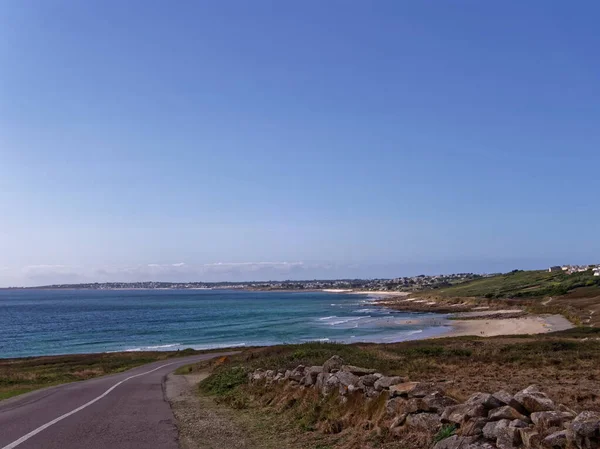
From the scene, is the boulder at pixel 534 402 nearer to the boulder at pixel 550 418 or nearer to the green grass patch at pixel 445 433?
the boulder at pixel 550 418

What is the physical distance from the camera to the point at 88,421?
13461mm

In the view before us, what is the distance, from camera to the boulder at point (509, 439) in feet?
22.3

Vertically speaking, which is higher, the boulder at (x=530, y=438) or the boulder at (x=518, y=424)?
the boulder at (x=518, y=424)

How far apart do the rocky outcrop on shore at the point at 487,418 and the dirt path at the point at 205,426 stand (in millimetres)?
2747

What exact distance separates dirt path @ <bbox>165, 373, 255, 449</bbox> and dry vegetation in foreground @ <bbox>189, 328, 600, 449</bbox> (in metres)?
0.39

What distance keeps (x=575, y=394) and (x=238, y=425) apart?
7.79 metres

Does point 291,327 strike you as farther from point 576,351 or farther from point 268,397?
Result: point 268,397

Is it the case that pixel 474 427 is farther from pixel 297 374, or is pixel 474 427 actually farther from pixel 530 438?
pixel 297 374

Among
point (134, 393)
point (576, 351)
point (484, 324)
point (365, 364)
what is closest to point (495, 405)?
point (365, 364)

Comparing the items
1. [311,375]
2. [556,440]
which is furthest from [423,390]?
[311,375]

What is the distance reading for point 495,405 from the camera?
7.86m

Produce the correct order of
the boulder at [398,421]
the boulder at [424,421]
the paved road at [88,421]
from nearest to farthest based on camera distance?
1. the boulder at [424,421]
2. the boulder at [398,421]
3. the paved road at [88,421]

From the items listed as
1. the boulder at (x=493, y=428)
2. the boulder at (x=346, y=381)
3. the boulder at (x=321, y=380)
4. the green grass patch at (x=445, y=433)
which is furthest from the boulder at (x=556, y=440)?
the boulder at (x=321, y=380)

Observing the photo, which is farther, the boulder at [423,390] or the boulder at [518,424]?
the boulder at [423,390]
